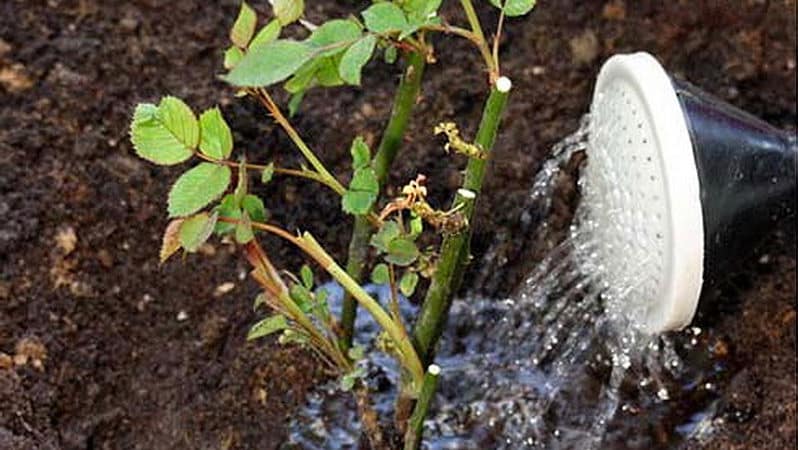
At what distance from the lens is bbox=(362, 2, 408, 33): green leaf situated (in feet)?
3.23

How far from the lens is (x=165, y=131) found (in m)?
1.00

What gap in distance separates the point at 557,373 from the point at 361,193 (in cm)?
48

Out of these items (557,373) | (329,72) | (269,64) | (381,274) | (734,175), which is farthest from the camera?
(557,373)

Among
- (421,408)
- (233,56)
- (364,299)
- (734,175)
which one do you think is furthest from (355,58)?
(734,175)

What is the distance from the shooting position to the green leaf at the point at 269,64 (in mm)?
952

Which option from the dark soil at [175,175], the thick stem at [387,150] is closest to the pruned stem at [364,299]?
the thick stem at [387,150]

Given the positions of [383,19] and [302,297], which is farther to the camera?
[302,297]

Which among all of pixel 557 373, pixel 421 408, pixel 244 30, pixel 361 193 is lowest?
pixel 557 373

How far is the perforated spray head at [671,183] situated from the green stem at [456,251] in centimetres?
19

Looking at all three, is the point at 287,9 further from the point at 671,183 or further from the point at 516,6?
the point at 671,183

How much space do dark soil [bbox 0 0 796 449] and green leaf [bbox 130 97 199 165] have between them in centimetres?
39

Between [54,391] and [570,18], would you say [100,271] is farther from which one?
[570,18]

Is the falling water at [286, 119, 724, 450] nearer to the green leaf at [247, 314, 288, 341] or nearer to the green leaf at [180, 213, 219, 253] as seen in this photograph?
the green leaf at [247, 314, 288, 341]

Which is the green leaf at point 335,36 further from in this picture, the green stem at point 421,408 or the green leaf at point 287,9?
the green stem at point 421,408
